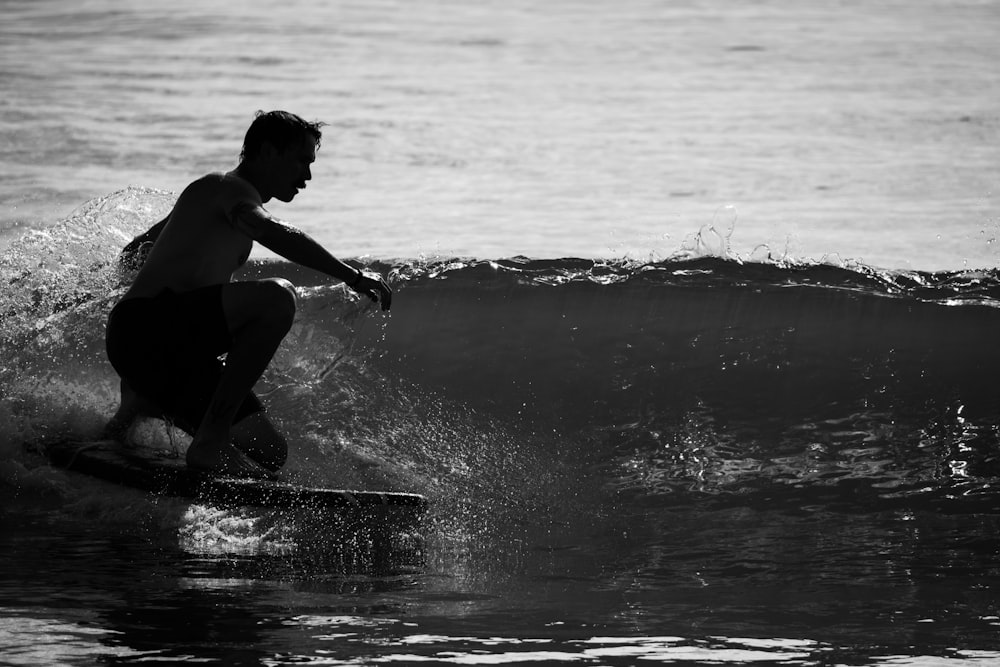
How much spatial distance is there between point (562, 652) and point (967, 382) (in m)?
3.40

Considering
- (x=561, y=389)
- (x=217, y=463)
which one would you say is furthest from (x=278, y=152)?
(x=561, y=389)

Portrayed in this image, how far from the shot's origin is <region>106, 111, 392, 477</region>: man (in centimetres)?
491

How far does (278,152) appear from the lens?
196 inches

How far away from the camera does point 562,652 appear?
3.88 metres

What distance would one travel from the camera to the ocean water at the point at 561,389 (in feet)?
13.8

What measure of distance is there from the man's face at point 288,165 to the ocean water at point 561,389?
108cm

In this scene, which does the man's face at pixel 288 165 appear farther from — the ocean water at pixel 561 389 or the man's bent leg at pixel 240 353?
the ocean water at pixel 561 389

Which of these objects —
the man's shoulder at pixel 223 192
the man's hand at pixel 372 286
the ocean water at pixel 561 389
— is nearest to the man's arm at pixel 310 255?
the man's hand at pixel 372 286

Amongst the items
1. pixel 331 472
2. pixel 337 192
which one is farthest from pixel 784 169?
pixel 331 472

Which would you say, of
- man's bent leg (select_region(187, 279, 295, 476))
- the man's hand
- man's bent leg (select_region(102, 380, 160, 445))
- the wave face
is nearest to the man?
man's bent leg (select_region(187, 279, 295, 476))

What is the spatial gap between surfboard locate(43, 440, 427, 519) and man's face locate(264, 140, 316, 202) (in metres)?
0.93

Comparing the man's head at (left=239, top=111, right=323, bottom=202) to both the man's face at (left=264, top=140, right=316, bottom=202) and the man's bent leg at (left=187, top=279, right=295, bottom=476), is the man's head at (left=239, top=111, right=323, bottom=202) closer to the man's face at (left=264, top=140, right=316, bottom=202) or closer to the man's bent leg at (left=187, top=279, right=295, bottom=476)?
the man's face at (left=264, top=140, right=316, bottom=202)

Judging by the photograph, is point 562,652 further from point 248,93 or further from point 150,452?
point 248,93

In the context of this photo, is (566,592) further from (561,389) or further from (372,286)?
(561,389)
